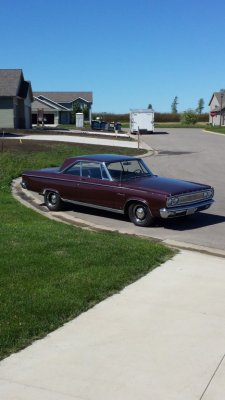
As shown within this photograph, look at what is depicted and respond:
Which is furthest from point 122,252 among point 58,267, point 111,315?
point 111,315

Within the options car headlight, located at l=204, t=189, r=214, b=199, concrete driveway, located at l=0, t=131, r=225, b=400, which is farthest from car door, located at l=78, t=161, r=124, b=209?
concrete driveway, located at l=0, t=131, r=225, b=400

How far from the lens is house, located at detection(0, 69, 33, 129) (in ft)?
159

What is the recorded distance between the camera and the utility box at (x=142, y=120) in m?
55.0

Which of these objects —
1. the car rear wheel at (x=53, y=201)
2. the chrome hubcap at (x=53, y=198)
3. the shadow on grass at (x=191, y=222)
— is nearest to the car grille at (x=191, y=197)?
the shadow on grass at (x=191, y=222)

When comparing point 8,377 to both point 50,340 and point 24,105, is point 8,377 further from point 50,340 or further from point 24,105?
point 24,105

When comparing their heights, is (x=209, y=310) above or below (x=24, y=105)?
below

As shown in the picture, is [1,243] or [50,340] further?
[1,243]

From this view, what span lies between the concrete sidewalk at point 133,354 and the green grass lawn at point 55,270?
173 mm

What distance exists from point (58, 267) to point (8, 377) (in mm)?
2657

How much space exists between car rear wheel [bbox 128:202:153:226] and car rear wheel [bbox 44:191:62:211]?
2028 mm

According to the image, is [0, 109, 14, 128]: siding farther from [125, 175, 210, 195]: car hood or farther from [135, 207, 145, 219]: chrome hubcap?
[135, 207, 145, 219]: chrome hubcap

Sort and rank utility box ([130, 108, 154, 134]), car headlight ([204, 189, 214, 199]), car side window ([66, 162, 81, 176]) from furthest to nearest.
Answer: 1. utility box ([130, 108, 154, 134])
2. car side window ([66, 162, 81, 176])
3. car headlight ([204, 189, 214, 199])

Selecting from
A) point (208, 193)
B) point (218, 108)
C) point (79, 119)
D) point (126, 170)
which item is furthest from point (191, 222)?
Result: point (218, 108)

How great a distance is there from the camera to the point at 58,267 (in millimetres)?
6414
